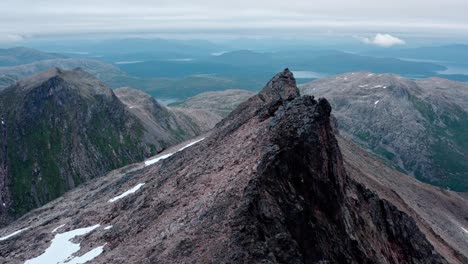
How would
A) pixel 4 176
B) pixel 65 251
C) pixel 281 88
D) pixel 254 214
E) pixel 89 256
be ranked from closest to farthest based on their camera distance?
pixel 254 214 < pixel 89 256 < pixel 65 251 < pixel 281 88 < pixel 4 176

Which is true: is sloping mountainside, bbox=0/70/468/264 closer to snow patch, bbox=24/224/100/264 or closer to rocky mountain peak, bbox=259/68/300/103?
snow patch, bbox=24/224/100/264

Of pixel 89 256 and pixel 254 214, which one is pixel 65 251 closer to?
pixel 89 256

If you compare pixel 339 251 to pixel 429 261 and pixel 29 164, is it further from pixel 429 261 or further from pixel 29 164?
pixel 29 164

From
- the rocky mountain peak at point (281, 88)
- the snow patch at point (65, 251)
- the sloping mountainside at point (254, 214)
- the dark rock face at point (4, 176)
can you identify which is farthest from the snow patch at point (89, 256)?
the dark rock face at point (4, 176)

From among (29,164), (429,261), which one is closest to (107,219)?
(429,261)

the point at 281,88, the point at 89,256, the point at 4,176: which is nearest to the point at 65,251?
the point at 89,256

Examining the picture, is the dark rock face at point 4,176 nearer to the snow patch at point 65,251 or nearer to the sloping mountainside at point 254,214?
the sloping mountainside at point 254,214

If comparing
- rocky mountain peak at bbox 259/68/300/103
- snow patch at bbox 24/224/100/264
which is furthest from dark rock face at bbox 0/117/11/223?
rocky mountain peak at bbox 259/68/300/103
